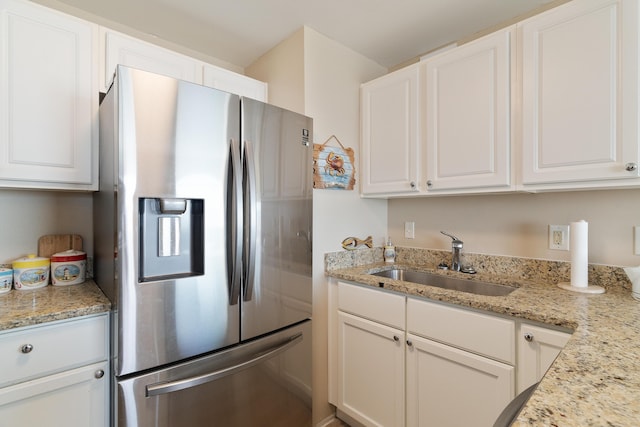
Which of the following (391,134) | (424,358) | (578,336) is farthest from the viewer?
(391,134)

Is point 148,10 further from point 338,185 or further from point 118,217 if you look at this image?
point 338,185

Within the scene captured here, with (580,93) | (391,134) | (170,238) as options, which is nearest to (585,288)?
(580,93)

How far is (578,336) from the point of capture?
33.6 inches

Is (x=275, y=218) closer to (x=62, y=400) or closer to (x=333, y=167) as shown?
(x=333, y=167)

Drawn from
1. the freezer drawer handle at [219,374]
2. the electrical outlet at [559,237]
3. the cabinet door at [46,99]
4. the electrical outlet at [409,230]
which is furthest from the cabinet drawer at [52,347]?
the electrical outlet at [559,237]

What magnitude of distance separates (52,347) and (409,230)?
81.3 inches

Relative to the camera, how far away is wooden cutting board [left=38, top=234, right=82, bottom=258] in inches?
60.3

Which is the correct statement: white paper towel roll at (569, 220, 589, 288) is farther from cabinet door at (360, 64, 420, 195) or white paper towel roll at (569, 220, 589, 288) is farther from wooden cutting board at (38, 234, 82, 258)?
wooden cutting board at (38, 234, 82, 258)

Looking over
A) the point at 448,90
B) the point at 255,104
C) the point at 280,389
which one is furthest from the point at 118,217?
the point at 448,90

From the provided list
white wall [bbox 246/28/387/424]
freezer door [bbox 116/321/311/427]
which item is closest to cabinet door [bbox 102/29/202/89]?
white wall [bbox 246/28/387/424]

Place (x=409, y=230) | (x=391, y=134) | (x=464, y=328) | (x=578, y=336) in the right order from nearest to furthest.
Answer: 1. (x=578, y=336)
2. (x=464, y=328)
3. (x=391, y=134)
4. (x=409, y=230)

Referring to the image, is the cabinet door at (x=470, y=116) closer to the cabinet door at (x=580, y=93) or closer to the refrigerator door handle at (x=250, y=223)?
the cabinet door at (x=580, y=93)

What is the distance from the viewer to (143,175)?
1.11 metres

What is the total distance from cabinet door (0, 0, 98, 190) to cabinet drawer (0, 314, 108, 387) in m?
0.65
